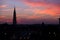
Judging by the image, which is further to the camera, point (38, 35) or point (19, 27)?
point (19, 27)

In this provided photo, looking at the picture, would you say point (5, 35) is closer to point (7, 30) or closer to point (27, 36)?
point (7, 30)

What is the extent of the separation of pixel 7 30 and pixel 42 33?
4.30 meters

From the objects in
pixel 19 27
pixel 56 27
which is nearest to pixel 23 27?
pixel 19 27

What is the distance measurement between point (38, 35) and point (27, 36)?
143 cm

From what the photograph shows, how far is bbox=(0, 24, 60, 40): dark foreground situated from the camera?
2192 cm

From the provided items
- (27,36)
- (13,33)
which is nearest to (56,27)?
(27,36)

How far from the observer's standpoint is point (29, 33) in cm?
2261

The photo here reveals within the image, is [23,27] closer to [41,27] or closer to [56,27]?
[41,27]

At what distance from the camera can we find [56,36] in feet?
71.8

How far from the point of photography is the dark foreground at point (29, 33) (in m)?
21.9

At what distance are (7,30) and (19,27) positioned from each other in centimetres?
185

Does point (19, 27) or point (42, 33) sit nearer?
point (42, 33)

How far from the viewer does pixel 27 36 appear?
2256 cm

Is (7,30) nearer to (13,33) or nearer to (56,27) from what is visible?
(13,33)
